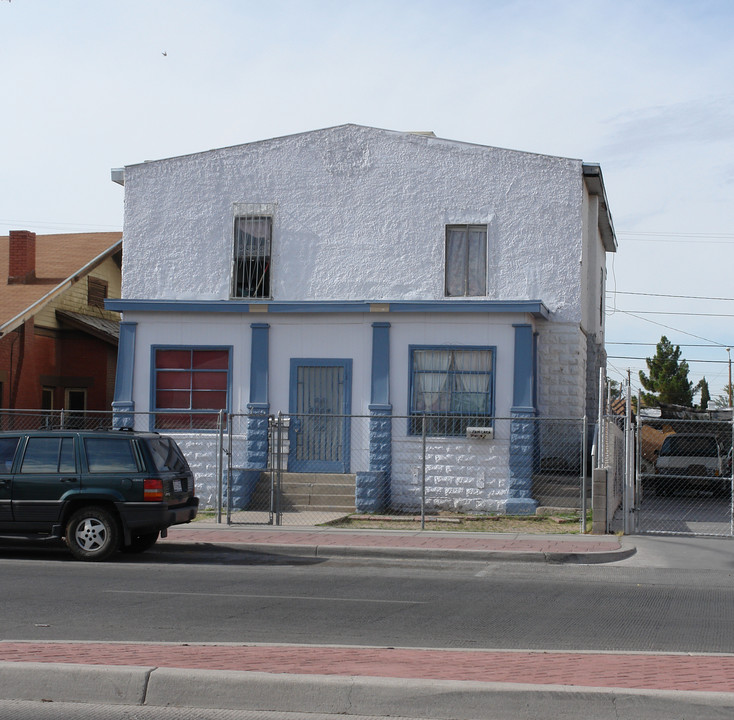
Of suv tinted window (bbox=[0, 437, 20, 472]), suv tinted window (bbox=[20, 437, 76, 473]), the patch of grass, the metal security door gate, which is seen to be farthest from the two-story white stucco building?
suv tinted window (bbox=[20, 437, 76, 473])

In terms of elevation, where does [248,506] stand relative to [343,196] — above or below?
below

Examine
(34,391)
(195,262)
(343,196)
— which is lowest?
(34,391)

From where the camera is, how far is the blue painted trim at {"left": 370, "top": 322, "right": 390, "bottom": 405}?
20.3 metres

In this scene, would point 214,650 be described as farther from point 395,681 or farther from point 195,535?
point 195,535

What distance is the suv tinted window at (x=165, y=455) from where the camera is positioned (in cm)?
1427

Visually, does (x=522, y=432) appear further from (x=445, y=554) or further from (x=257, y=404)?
(x=445, y=554)

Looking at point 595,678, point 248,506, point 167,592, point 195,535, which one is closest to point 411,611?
point 167,592

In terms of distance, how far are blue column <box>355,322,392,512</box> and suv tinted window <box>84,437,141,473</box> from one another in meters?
6.57

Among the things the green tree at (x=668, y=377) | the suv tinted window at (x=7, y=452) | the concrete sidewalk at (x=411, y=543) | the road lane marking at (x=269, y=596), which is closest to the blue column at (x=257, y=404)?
the concrete sidewalk at (x=411, y=543)

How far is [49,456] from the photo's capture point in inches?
561

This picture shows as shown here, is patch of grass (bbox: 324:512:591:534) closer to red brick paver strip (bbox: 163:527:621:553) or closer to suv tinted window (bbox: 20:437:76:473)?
red brick paver strip (bbox: 163:527:621:553)

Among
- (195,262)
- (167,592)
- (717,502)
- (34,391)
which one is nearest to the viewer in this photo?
(167,592)

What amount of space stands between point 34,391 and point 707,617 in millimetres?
19983

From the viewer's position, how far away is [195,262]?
21719mm
